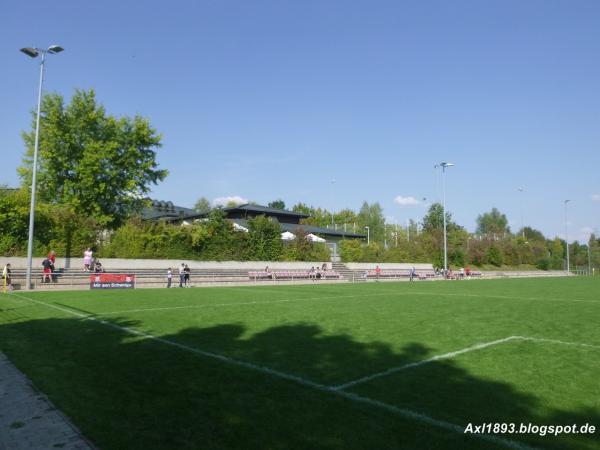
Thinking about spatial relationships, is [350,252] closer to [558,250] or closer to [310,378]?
[310,378]

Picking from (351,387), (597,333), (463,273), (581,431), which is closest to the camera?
(581,431)

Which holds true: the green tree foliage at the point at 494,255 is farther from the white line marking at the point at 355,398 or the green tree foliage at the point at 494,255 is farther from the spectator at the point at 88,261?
the white line marking at the point at 355,398

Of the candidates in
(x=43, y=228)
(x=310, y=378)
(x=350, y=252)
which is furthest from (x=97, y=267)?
(x=350, y=252)

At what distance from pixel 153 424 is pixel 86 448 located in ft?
2.46

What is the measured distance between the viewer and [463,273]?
55.7 m

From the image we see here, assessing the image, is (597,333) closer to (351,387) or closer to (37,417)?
(351,387)

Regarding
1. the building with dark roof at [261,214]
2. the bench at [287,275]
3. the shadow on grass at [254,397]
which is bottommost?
the shadow on grass at [254,397]

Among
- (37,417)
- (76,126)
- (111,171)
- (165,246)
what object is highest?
(76,126)

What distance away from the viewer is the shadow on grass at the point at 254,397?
4.55 m

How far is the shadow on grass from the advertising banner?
17.6m

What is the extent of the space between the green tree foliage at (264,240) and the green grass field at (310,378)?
31.7 m

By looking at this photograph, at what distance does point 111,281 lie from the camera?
26766 millimetres

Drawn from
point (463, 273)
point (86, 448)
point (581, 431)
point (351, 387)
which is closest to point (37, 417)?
point (86, 448)

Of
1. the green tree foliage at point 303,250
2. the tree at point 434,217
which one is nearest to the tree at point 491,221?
the tree at point 434,217
